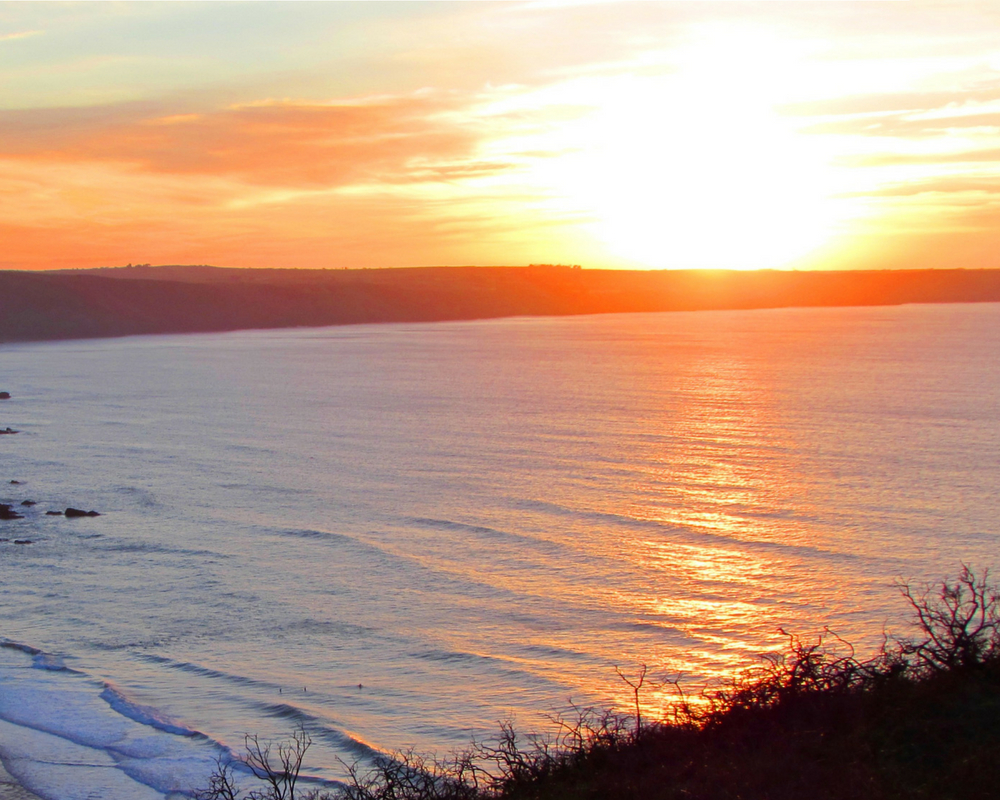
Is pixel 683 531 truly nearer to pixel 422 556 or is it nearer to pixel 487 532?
pixel 487 532

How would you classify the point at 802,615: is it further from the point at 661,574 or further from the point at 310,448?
the point at 310,448

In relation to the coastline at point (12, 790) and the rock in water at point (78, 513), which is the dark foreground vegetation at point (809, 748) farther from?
the rock in water at point (78, 513)

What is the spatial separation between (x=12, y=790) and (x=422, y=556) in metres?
9.16

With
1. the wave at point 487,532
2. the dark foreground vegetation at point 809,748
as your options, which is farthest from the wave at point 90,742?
the wave at point 487,532

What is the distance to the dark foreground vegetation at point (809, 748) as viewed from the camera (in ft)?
18.3

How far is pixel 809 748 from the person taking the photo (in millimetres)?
6059

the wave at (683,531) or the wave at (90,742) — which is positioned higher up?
the wave at (683,531)

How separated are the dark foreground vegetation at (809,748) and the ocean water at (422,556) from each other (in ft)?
9.44

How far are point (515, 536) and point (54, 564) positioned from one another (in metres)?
7.91

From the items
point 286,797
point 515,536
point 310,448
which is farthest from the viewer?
point 310,448

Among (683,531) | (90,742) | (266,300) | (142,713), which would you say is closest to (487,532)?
(683,531)

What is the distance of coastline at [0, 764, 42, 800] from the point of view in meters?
7.73

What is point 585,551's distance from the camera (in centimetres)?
1680

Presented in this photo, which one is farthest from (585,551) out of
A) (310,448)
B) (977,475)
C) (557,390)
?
(557,390)
